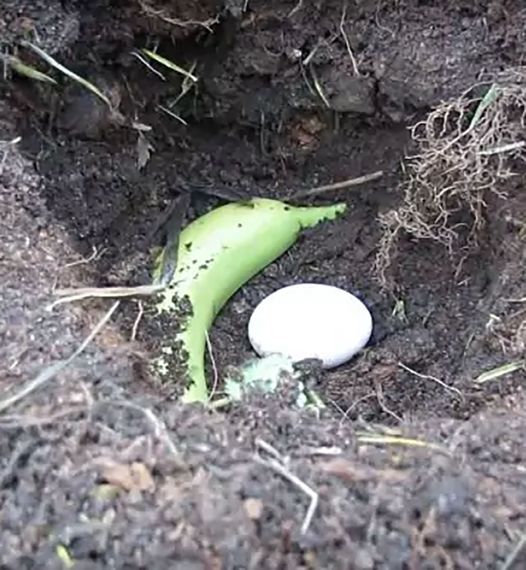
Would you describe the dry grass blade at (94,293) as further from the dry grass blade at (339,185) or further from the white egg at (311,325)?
the dry grass blade at (339,185)

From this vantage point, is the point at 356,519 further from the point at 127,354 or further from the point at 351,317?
the point at 351,317

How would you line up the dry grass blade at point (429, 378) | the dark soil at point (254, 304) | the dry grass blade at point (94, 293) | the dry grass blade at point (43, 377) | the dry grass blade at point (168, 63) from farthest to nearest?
the dry grass blade at point (168, 63), the dry grass blade at point (429, 378), the dry grass blade at point (94, 293), the dry grass blade at point (43, 377), the dark soil at point (254, 304)

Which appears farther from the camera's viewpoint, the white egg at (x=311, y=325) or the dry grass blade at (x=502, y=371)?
the white egg at (x=311, y=325)

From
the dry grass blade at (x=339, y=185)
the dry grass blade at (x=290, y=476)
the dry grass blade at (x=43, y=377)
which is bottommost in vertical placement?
the dry grass blade at (x=339, y=185)

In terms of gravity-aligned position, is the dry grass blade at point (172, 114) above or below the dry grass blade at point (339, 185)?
above

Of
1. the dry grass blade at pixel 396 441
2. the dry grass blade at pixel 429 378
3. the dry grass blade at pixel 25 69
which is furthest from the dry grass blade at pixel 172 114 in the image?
the dry grass blade at pixel 396 441

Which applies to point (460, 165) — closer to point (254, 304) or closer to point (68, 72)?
point (254, 304)

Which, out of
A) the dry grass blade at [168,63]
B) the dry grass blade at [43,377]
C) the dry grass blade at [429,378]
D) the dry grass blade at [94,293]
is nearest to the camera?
the dry grass blade at [43,377]

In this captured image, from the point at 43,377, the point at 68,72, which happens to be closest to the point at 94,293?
the point at 43,377

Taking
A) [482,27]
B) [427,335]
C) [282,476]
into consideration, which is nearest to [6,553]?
[282,476]
